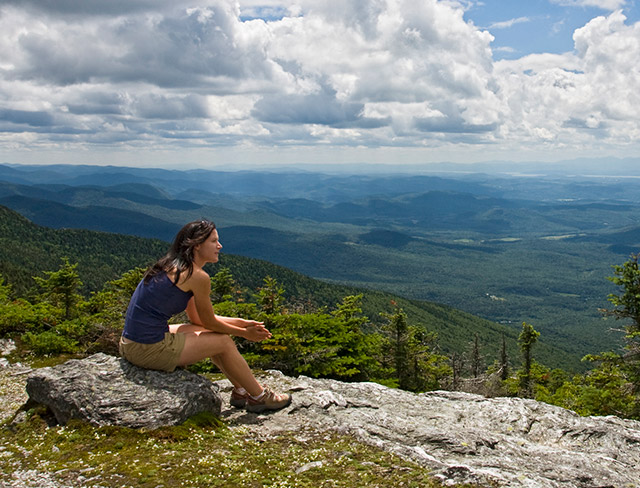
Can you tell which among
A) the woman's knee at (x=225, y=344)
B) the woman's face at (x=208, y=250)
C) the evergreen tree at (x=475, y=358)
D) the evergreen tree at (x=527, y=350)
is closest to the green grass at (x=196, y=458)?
the woman's knee at (x=225, y=344)

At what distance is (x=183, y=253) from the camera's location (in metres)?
8.30

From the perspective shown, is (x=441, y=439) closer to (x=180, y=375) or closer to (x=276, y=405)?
(x=276, y=405)

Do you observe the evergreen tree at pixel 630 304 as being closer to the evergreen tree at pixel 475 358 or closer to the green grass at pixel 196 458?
the green grass at pixel 196 458

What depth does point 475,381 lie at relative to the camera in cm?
4425

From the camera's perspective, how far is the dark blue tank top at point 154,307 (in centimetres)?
828

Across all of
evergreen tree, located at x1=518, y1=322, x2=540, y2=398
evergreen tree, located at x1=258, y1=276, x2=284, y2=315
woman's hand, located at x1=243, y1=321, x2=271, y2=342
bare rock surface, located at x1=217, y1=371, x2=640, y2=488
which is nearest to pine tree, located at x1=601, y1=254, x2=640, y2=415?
bare rock surface, located at x1=217, y1=371, x2=640, y2=488

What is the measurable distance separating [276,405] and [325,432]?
138cm

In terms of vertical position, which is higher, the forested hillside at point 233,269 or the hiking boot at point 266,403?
the hiking boot at point 266,403

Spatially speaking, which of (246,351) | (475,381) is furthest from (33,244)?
(246,351)

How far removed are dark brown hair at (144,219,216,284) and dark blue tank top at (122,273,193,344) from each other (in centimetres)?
15

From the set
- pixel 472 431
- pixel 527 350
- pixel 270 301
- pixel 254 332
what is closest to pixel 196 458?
pixel 254 332

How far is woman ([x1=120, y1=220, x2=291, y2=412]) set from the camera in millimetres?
8289

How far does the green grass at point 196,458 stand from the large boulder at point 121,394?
8.5 inches

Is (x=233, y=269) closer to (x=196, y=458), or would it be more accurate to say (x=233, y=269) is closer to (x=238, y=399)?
(x=238, y=399)
